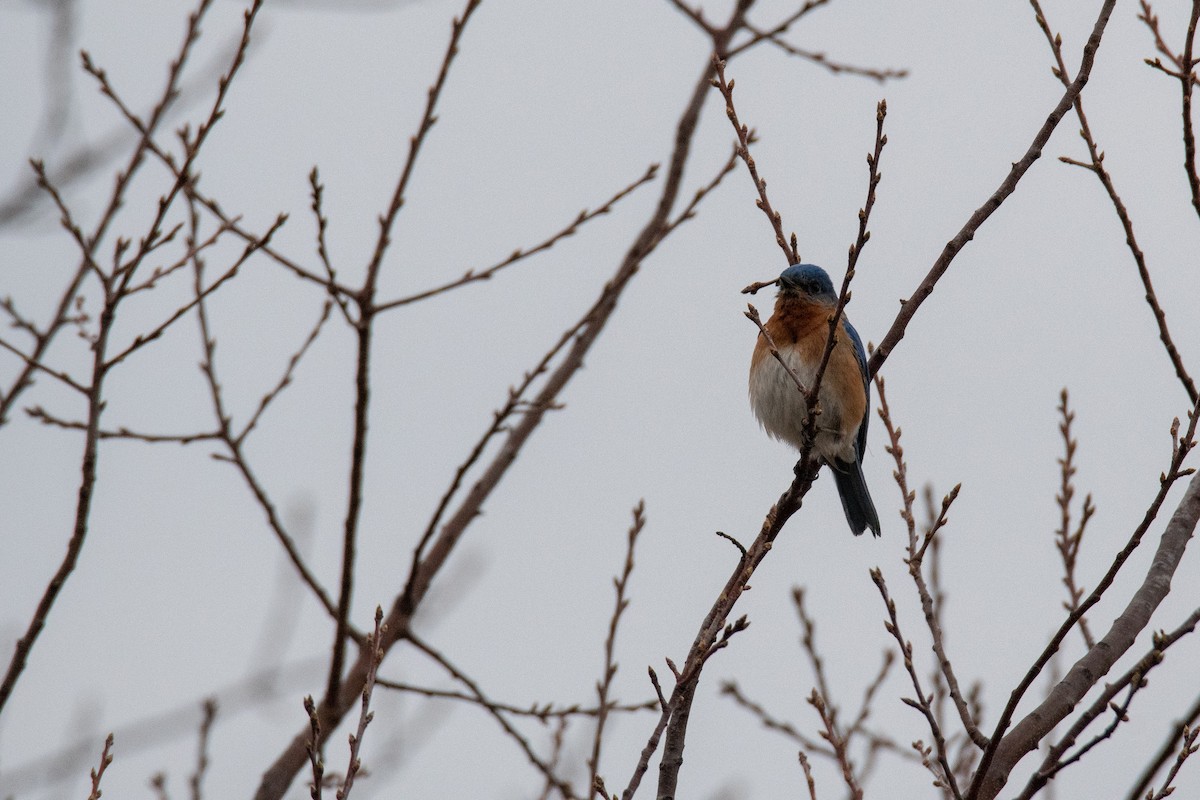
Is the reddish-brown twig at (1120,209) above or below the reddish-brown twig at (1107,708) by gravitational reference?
above

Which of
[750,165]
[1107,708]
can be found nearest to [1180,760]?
[1107,708]

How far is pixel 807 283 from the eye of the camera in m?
7.14

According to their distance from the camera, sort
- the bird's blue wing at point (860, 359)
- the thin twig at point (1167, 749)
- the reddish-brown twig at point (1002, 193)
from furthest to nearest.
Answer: the bird's blue wing at point (860, 359) → the reddish-brown twig at point (1002, 193) → the thin twig at point (1167, 749)

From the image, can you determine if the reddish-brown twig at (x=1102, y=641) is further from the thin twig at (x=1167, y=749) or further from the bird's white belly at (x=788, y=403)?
the bird's white belly at (x=788, y=403)

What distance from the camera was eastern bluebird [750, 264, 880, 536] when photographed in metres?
6.84

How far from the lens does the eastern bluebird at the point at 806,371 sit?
6.84 meters

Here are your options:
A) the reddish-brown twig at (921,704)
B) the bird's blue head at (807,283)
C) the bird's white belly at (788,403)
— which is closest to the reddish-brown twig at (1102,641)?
the reddish-brown twig at (921,704)

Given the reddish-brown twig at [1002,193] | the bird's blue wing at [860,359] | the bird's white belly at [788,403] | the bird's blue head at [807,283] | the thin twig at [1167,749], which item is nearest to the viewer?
the thin twig at [1167,749]

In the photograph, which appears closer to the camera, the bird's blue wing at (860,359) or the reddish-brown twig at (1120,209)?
the reddish-brown twig at (1120,209)

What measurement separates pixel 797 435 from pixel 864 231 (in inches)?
145

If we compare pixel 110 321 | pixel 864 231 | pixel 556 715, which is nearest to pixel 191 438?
pixel 110 321

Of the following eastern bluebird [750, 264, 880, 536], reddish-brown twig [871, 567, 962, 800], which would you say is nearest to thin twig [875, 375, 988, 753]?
reddish-brown twig [871, 567, 962, 800]

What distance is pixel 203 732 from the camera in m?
4.13

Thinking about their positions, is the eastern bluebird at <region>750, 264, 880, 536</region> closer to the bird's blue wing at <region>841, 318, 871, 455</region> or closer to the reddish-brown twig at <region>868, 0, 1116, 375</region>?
the bird's blue wing at <region>841, 318, 871, 455</region>
